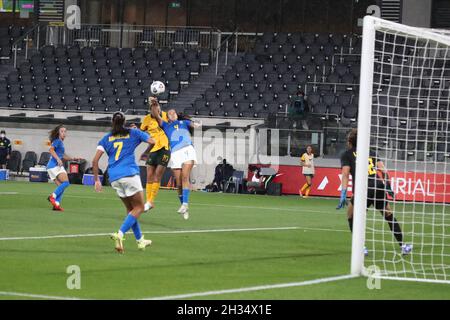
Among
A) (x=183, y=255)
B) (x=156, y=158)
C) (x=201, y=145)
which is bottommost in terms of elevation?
(x=183, y=255)

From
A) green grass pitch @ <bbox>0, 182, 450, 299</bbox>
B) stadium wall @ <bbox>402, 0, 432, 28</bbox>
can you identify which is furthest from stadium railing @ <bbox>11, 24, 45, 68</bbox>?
green grass pitch @ <bbox>0, 182, 450, 299</bbox>

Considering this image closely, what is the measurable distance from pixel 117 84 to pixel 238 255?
31.2m

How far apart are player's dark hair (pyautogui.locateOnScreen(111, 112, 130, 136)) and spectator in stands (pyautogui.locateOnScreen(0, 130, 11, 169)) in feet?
92.1

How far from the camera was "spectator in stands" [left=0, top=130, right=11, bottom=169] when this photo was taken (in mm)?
42594

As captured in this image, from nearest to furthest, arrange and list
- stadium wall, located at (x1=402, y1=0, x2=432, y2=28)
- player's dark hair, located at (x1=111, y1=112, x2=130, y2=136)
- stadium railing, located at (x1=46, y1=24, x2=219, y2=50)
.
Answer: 1. player's dark hair, located at (x1=111, y1=112, x2=130, y2=136)
2. stadium wall, located at (x1=402, y1=0, x2=432, y2=28)
3. stadium railing, located at (x1=46, y1=24, x2=219, y2=50)

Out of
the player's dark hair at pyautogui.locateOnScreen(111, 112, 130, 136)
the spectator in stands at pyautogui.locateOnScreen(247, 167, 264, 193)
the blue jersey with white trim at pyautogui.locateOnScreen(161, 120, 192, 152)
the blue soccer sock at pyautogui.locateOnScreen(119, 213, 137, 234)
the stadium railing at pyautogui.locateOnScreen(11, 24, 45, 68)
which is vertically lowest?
the spectator in stands at pyautogui.locateOnScreen(247, 167, 264, 193)

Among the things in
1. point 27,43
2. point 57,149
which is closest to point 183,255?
point 57,149

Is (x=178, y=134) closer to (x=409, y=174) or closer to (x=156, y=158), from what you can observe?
(x=156, y=158)

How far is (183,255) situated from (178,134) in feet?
25.9

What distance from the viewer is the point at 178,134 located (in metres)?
22.8

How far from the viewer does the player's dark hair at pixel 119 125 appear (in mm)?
15250

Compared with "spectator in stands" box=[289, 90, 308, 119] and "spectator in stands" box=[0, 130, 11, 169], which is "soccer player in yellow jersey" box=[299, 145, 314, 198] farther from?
"spectator in stands" box=[0, 130, 11, 169]

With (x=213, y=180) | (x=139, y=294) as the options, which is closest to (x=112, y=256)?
(x=139, y=294)

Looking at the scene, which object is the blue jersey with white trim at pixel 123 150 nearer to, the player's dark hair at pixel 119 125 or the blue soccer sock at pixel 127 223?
the player's dark hair at pixel 119 125
